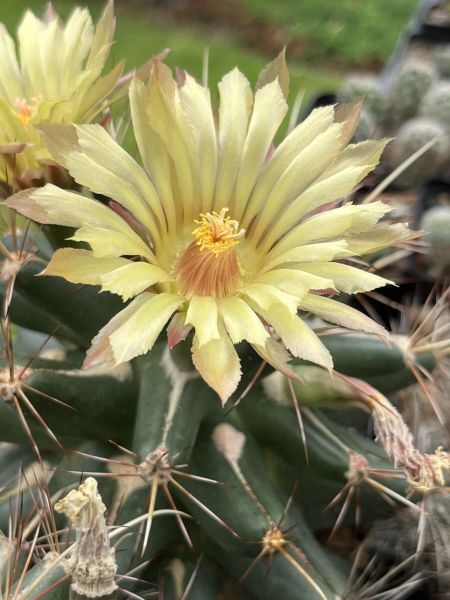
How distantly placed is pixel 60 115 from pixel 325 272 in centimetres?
31

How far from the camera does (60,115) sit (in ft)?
2.48

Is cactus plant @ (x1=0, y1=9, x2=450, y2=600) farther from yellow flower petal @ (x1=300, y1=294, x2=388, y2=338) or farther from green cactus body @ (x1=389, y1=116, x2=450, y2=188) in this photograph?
green cactus body @ (x1=389, y1=116, x2=450, y2=188)

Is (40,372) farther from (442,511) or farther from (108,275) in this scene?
(442,511)

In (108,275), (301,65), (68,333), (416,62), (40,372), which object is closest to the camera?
(108,275)

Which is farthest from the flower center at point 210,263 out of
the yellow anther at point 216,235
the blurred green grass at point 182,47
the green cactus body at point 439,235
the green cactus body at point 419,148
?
the blurred green grass at point 182,47

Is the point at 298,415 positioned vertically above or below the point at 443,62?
below

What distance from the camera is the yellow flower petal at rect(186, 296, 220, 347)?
2.01 ft

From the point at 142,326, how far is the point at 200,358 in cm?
5

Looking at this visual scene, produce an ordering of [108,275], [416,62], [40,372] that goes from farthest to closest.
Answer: [416,62] < [40,372] < [108,275]

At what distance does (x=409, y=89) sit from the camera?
6.91ft

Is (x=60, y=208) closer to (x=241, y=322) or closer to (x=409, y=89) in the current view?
(x=241, y=322)

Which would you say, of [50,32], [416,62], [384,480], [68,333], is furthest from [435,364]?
[416,62]

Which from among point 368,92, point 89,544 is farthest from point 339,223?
point 368,92

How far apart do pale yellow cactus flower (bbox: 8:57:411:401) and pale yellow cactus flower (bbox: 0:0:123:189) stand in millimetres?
84
